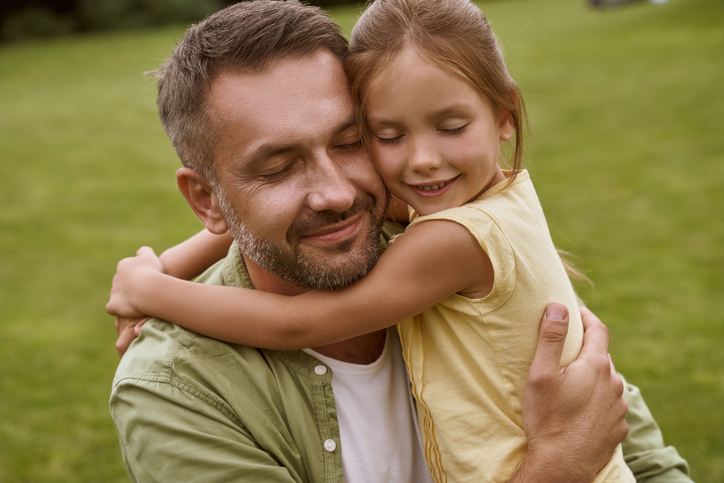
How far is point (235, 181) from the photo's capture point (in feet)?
7.50

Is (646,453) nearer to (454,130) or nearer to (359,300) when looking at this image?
(359,300)

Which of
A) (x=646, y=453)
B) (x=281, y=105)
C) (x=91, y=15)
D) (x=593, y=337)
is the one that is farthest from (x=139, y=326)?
(x=91, y=15)

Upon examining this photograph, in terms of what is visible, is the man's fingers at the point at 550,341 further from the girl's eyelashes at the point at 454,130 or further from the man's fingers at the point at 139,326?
the man's fingers at the point at 139,326

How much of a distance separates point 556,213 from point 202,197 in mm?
7656

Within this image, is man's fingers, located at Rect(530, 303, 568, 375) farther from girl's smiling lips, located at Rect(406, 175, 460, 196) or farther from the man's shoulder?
the man's shoulder

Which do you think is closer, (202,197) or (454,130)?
(454,130)

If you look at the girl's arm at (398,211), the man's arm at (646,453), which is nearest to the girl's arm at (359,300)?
the girl's arm at (398,211)

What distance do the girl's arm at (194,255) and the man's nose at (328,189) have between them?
2.83 feet

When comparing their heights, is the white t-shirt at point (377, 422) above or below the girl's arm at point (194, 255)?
below

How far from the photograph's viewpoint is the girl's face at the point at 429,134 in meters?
2.18

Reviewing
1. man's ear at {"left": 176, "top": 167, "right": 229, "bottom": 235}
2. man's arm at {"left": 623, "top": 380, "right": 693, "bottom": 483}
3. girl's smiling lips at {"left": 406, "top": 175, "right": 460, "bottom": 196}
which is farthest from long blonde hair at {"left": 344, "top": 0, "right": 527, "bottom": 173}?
man's arm at {"left": 623, "top": 380, "right": 693, "bottom": 483}

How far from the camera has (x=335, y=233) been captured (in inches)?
87.4

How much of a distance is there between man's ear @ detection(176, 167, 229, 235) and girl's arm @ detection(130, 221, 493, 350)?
0.33 meters

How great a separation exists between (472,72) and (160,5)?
99.3 ft
